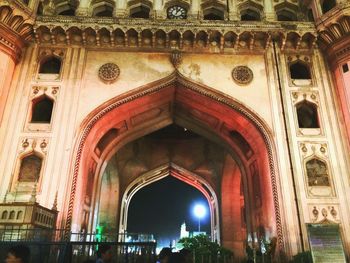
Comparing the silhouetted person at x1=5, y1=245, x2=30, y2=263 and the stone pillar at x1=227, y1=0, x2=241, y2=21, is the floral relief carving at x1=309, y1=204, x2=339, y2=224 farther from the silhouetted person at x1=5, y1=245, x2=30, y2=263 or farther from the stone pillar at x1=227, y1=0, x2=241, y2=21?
the silhouetted person at x1=5, y1=245, x2=30, y2=263

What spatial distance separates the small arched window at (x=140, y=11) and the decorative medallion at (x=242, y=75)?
4184 mm

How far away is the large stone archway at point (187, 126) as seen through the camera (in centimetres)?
1004

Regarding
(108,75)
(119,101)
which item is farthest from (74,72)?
(119,101)

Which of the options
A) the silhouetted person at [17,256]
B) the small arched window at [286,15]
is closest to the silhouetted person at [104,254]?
the silhouetted person at [17,256]

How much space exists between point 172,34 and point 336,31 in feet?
17.0

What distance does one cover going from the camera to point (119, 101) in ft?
35.3

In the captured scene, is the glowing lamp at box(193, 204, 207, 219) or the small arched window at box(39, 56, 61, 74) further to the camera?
the glowing lamp at box(193, 204, 207, 219)

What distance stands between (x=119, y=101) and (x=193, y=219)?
45.6ft

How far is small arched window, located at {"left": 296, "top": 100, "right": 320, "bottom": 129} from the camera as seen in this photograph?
10719 millimetres

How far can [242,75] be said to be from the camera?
11180mm

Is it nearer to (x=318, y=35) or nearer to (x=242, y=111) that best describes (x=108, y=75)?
(x=242, y=111)

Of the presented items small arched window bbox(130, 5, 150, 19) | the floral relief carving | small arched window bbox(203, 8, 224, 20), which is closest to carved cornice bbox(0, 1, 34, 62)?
small arched window bbox(130, 5, 150, 19)

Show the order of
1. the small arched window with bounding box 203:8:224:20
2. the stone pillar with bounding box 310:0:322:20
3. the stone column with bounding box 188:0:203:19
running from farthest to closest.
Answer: the small arched window with bounding box 203:8:224:20
the stone column with bounding box 188:0:203:19
the stone pillar with bounding box 310:0:322:20

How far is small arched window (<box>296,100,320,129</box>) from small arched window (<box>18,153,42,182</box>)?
8.05 metres
